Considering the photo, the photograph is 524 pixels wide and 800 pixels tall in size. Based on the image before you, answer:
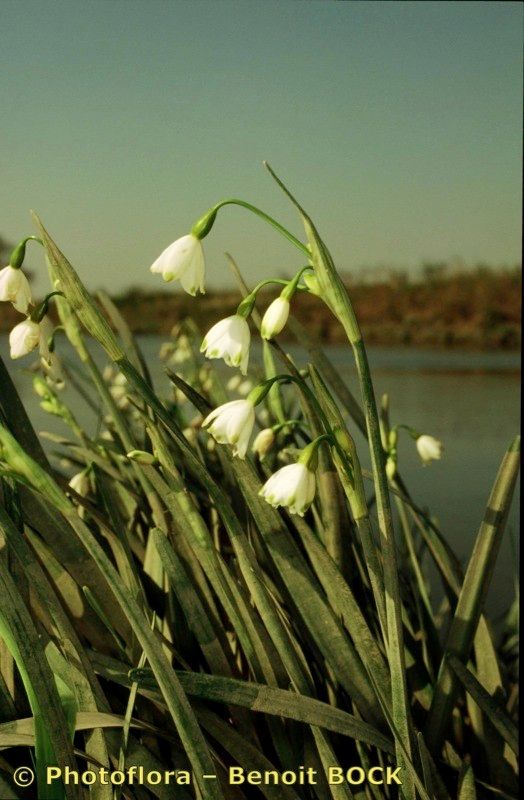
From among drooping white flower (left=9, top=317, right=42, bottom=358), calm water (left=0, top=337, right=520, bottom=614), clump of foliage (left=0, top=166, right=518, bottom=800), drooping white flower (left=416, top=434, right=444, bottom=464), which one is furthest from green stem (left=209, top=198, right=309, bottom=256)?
calm water (left=0, top=337, right=520, bottom=614)

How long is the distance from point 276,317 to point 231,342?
0.8 inches

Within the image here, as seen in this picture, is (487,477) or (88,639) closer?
(88,639)

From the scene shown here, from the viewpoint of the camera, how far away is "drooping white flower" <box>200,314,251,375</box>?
1.05 feet

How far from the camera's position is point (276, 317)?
0.31 m

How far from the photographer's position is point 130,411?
804mm

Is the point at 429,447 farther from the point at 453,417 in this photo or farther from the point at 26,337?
the point at 453,417

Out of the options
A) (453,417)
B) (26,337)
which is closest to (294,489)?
(26,337)

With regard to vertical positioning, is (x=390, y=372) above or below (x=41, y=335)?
below

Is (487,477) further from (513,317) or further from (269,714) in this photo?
(513,317)

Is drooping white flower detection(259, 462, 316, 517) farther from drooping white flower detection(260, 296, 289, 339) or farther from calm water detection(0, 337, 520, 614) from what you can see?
calm water detection(0, 337, 520, 614)

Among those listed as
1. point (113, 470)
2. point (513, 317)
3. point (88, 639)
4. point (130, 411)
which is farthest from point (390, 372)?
point (88, 639)

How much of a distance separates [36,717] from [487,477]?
0.80 m

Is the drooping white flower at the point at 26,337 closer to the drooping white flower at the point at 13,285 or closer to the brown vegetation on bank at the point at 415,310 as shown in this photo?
the drooping white flower at the point at 13,285

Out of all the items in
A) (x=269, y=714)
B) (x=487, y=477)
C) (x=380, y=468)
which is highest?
(x=380, y=468)
